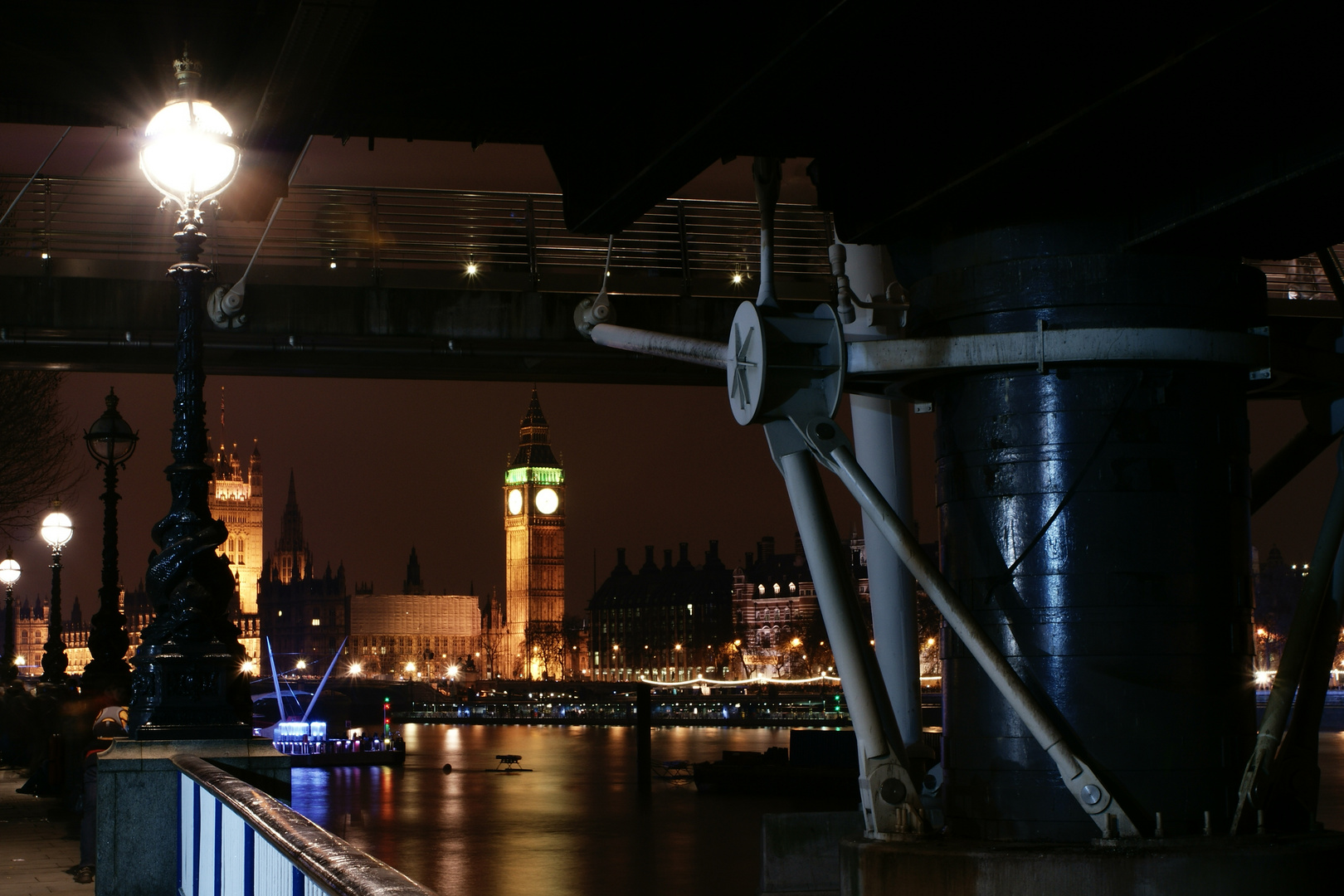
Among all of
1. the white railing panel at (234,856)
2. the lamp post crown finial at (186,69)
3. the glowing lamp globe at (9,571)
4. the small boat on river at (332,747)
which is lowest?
the small boat on river at (332,747)

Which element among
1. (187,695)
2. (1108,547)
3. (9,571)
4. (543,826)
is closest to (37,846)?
(187,695)

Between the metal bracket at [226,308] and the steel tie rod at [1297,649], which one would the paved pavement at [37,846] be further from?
the steel tie rod at [1297,649]

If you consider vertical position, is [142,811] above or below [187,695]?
below

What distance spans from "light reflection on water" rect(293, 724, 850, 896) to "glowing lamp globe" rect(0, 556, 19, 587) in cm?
824

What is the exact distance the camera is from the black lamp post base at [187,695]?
39.2 feet

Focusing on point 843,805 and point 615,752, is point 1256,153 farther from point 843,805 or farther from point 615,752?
point 615,752

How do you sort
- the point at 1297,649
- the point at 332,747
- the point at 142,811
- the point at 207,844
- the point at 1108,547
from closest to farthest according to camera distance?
the point at 207,844 → the point at 1108,547 → the point at 1297,649 → the point at 142,811 → the point at 332,747

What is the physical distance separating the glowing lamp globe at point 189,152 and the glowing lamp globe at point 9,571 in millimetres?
28228

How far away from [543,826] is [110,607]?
348 inches

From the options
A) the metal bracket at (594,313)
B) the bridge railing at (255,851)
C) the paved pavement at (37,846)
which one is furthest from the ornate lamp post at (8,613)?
the bridge railing at (255,851)

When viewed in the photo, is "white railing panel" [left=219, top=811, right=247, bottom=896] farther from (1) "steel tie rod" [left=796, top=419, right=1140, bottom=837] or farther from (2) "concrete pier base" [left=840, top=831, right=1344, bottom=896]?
(1) "steel tie rod" [left=796, top=419, right=1140, bottom=837]

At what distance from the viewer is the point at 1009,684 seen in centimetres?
907

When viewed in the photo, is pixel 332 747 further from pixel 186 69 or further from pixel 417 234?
pixel 186 69

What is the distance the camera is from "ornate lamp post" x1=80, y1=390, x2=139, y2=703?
2377cm
